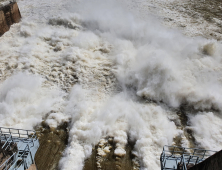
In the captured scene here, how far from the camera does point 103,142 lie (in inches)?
Answer: 261

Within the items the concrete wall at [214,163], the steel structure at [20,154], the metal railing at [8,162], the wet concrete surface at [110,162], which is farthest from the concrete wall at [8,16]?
the concrete wall at [214,163]

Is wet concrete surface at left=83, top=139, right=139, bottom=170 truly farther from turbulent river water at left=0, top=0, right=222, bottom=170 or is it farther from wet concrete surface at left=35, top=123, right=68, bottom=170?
wet concrete surface at left=35, top=123, right=68, bottom=170

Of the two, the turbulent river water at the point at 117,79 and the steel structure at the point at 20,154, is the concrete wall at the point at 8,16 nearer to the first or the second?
the turbulent river water at the point at 117,79

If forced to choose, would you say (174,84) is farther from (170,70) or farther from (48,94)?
(48,94)

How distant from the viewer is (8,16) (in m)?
12.8

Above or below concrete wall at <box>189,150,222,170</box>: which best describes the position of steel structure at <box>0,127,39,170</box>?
below

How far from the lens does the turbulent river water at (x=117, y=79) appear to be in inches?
268

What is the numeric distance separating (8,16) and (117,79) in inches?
357

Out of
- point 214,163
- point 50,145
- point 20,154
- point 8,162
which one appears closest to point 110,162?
point 50,145

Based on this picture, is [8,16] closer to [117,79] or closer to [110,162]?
[117,79]

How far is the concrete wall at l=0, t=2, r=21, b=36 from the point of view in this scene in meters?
12.2

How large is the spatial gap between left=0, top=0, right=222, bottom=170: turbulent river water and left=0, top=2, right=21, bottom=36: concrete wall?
0.43 m

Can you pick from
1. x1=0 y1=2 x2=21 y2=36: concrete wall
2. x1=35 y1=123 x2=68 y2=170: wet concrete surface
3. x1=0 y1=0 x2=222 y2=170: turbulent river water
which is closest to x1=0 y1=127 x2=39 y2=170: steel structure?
x1=35 y1=123 x2=68 y2=170: wet concrete surface

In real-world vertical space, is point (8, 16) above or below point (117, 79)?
above
